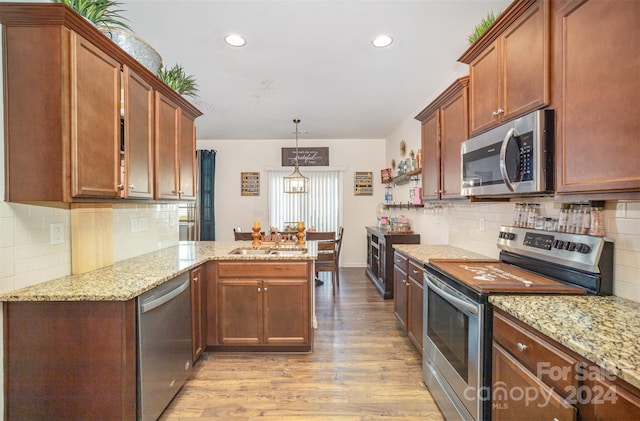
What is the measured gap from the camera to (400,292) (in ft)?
9.86

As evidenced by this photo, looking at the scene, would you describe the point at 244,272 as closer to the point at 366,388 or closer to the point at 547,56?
the point at 366,388

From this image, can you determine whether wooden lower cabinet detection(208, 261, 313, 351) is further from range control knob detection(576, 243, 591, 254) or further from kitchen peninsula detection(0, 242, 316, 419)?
range control knob detection(576, 243, 591, 254)

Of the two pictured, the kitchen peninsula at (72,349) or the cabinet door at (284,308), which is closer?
the kitchen peninsula at (72,349)

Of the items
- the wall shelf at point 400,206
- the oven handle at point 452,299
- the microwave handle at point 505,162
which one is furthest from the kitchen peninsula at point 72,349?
the wall shelf at point 400,206

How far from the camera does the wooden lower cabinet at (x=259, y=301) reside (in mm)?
2602

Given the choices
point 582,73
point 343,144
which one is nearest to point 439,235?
point 582,73

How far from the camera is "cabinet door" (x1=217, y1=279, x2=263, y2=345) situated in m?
2.60

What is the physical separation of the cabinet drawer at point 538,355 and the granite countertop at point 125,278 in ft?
5.07

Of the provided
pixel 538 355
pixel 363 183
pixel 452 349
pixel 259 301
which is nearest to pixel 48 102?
pixel 259 301

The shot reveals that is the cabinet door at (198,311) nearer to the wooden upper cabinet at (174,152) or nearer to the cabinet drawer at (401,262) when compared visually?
the wooden upper cabinet at (174,152)

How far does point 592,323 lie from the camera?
3.61 feet

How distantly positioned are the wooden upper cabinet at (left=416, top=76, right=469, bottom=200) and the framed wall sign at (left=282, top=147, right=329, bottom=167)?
3323 millimetres

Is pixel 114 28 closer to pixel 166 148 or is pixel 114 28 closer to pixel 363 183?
pixel 166 148

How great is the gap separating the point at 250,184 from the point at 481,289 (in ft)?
17.8
